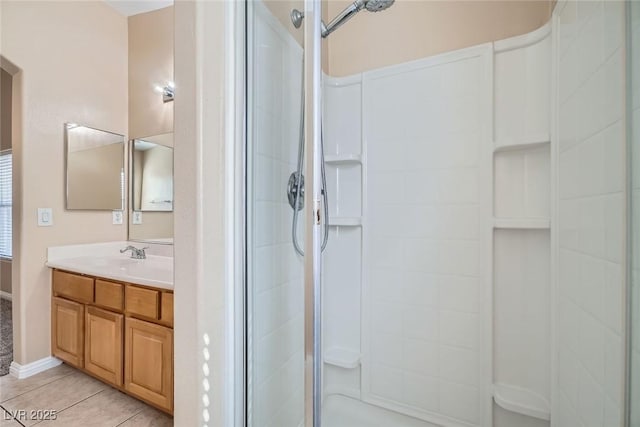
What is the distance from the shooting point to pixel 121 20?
254 cm

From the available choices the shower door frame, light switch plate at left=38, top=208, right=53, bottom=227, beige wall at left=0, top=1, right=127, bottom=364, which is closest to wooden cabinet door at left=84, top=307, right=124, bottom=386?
beige wall at left=0, top=1, right=127, bottom=364

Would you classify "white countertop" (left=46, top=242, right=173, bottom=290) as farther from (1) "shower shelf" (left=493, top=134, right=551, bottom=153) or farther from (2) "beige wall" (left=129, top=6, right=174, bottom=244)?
(1) "shower shelf" (left=493, top=134, right=551, bottom=153)

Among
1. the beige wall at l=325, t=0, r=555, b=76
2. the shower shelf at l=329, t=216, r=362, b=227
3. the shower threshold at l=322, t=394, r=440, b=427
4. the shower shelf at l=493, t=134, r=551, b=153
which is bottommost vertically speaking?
the shower threshold at l=322, t=394, r=440, b=427

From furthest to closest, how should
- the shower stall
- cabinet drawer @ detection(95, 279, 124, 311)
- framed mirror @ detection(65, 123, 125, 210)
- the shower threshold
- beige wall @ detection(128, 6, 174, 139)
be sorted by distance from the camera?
beige wall @ detection(128, 6, 174, 139) < framed mirror @ detection(65, 123, 125, 210) < cabinet drawer @ detection(95, 279, 124, 311) < the shower threshold < the shower stall

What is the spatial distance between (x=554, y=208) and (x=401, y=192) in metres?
0.62

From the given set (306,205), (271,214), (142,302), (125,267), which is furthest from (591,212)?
(125,267)

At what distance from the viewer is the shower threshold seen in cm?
141

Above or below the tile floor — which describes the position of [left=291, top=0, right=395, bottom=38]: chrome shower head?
above

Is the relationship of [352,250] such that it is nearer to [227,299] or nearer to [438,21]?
[227,299]

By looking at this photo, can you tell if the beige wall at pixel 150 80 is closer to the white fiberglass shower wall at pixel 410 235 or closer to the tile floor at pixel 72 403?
the tile floor at pixel 72 403

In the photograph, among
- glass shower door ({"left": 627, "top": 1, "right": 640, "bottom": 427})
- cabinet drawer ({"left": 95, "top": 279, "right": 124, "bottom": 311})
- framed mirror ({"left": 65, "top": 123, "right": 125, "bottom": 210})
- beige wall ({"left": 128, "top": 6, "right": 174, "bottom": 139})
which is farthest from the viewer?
beige wall ({"left": 128, "top": 6, "right": 174, "bottom": 139})

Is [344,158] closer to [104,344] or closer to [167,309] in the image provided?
[167,309]

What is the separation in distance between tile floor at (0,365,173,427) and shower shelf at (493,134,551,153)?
222 cm

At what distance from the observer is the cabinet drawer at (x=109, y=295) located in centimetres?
167
